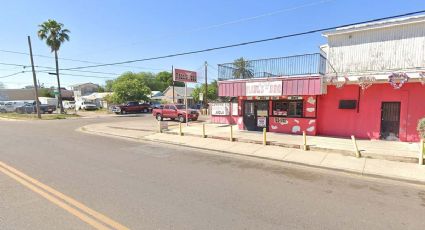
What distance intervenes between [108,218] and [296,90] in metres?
11.1

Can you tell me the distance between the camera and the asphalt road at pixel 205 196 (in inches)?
171

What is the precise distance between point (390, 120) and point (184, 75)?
1187 cm

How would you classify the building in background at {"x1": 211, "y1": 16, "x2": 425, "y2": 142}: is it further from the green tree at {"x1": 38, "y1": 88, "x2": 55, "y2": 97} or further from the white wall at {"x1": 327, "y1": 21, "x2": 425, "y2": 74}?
the green tree at {"x1": 38, "y1": 88, "x2": 55, "y2": 97}

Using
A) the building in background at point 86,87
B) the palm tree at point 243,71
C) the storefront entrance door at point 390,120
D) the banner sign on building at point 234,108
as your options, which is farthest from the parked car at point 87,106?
the storefront entrance door at point 390,120

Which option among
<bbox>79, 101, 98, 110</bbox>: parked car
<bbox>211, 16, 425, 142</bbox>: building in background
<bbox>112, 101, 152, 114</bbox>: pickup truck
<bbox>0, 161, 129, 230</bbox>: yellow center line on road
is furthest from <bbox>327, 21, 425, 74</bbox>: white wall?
<bbox>79, 101, 98, 110</bbox>: parked car

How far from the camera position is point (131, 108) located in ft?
128

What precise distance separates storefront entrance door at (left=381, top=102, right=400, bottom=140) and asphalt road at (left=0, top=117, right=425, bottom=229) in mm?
6395

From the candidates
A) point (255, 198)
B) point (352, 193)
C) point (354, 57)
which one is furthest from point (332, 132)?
point (255, 198)

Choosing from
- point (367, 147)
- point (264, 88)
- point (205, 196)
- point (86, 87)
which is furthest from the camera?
point (86, 87)

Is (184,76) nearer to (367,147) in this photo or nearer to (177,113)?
(177,113)

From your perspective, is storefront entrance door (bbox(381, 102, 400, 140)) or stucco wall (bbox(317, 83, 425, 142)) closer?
stucco wall (bbox(317, 83, 425, 142))

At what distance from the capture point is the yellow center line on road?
4195mm

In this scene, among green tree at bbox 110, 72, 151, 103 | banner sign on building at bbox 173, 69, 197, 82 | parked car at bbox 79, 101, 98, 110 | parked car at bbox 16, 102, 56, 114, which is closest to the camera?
banner sign on building at bbox 173, 69, 197, 82

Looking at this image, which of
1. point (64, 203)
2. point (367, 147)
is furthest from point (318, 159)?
point (64, 203)
